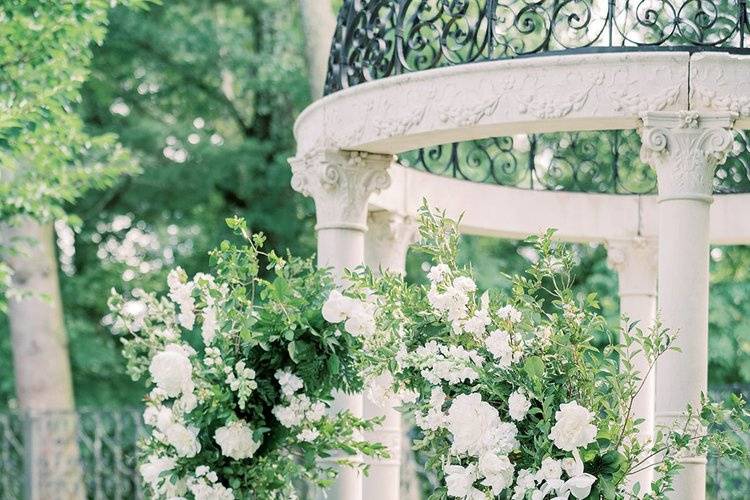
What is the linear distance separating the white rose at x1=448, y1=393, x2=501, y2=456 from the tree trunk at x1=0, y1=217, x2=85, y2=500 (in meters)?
16.1

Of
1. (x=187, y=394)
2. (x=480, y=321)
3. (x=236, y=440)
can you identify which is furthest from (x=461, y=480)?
(x=187, y=394)

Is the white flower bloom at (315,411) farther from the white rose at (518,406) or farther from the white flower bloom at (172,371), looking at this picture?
the white rose at (518,406)

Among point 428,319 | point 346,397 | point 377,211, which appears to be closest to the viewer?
point 428,319

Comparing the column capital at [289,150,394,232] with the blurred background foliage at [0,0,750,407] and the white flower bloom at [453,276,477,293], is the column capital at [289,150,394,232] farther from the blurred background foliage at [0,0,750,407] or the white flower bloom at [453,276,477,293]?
the blurred background foliage at [0,0,750,407]

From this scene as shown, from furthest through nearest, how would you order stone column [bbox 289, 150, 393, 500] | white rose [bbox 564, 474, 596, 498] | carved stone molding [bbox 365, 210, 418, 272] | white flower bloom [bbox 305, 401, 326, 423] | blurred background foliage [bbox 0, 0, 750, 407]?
1. blurred background foliage [bbox 0, 0, 750, 407]
2. carved stone molding [bbox 365, 210, 418, 272]
3. stone column [bbox 289, 150, 393, 500]
4. white flower bloom [bbox 305, 401, 326, 423]
5. white rose [bbox 564, 474, 596, 498]

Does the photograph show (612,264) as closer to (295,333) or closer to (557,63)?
(557,63)

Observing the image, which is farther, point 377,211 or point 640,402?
point 640,402

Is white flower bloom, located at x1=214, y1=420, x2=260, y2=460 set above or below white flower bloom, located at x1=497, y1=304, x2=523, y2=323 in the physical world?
below

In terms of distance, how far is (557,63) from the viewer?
10.6m

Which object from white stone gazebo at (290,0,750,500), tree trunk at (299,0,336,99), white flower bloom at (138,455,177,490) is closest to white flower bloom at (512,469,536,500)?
white flower bloom at (138,455,177,490)

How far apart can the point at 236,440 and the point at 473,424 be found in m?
1.62

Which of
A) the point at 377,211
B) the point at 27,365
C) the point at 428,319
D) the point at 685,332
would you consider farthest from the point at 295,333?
the point at 27,365

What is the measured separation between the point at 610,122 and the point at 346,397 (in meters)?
3.40

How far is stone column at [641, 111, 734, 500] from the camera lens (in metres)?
10.2
